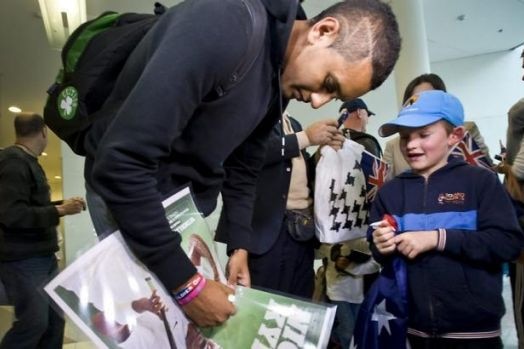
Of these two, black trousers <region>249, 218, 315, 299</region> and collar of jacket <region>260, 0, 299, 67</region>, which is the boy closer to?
black trousers <region>249, 218, 315, 299</region>

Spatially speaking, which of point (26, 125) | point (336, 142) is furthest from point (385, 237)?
point (26, 125)

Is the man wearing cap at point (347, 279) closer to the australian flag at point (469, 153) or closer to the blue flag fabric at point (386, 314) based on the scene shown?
the australian flag at point (469, 153)

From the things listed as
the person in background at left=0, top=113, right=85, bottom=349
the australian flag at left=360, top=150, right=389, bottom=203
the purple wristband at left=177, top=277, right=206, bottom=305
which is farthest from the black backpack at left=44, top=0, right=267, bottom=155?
the person in background at left=0, top=113, right=85, bottom=349

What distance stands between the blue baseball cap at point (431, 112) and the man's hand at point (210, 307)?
0.90 metres

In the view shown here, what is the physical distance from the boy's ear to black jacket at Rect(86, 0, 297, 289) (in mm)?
862

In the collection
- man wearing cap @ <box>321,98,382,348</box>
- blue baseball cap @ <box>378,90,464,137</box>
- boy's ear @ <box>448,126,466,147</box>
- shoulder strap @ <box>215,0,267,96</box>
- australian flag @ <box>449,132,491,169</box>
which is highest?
shoulder strap @ <box>215,0,267,96</box>

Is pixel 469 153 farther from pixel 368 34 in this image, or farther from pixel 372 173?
pixel 368 34

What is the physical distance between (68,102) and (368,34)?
568 millimetres

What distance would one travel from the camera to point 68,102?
Result: 0.78 m

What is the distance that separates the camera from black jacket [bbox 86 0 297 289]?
1.98 ft

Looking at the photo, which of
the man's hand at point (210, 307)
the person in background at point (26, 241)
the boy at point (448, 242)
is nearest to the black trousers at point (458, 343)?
the boy at point (448, 242)

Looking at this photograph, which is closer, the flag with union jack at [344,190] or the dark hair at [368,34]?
the dark hair at [368,34]

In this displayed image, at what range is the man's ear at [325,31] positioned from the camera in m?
0.75

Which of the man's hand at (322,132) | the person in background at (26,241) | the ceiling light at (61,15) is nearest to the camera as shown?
the man's hand at (322,132)
